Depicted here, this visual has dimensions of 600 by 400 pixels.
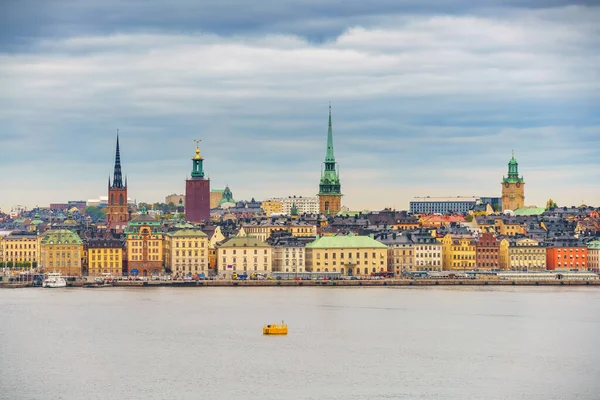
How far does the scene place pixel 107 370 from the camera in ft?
119

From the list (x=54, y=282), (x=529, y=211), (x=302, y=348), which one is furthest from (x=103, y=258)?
(x=529, y=211)

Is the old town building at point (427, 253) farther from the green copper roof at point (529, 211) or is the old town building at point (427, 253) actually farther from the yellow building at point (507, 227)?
the green copper roof at point (529, 211)

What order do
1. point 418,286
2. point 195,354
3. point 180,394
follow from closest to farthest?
point 180,394
point 195,354
point 418,286

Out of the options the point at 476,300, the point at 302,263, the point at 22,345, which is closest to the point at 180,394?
the point at 22,345

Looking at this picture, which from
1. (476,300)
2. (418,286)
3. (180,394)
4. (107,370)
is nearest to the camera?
(180,394)

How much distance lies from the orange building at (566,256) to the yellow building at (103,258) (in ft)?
67.7

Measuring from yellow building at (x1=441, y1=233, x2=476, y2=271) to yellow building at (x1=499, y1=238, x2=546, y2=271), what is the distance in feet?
5.15

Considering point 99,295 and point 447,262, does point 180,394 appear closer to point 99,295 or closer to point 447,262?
point 99,295

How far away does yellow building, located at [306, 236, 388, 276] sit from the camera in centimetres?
7369

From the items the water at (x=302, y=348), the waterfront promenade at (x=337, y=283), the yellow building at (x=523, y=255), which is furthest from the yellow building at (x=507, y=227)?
the water at (x=302, y=348)

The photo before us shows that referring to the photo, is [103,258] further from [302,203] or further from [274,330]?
[302,203]

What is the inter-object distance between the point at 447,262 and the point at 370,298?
19985 mm

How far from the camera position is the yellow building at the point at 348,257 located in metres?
73.7

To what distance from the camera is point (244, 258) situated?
74.2m
